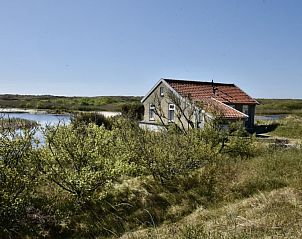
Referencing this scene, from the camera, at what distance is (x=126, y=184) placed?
1198 centimetres

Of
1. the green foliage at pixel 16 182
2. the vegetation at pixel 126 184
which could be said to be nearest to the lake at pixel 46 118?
the vegetation at pixel 126 184

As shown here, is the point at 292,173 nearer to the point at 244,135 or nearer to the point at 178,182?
the point at 178,182

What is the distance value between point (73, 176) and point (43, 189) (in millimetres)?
1342

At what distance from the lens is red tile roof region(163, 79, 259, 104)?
94.5 feet

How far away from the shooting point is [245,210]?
7969 mm

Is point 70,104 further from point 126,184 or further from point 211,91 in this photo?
point 126,184

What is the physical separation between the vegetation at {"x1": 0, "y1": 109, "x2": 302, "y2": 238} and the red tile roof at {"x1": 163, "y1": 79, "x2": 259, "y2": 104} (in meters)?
15.4

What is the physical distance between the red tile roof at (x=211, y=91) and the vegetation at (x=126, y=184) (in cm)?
1539

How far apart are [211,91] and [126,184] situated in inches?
795

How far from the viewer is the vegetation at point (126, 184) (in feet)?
29.0

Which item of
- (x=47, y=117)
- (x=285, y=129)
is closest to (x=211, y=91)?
(x=285, y=129)

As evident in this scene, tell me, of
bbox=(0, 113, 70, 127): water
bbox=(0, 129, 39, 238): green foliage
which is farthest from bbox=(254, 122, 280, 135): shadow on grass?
bbox=(0, 129, 39, 238): green foliage

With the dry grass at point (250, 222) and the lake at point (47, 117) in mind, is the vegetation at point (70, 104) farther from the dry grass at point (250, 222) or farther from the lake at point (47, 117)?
the dry grass at point (250, 222)

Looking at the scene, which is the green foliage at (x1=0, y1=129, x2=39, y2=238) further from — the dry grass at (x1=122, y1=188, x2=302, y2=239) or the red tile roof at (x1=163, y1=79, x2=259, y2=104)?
the red tile roof at (x1=163, y1=79, x2=259, y2=104)
